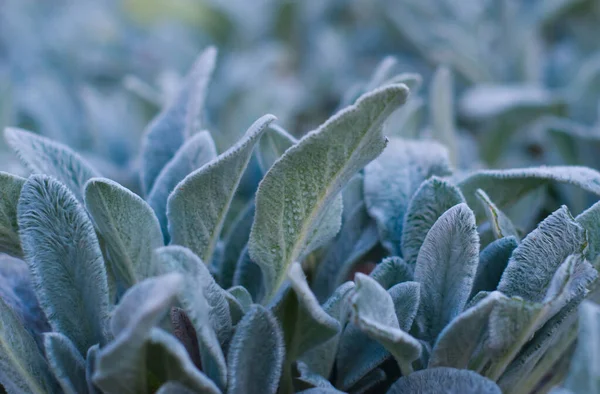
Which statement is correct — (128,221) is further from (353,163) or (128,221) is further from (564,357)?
(564,357)

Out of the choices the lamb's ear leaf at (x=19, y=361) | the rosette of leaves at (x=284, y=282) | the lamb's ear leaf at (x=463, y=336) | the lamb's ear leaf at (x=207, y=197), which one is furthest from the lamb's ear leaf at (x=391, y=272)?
the lamb's ear leaf at (x=19, y=361)

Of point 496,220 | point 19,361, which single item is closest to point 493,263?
point 496,220

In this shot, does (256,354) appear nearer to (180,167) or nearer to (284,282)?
(284,282)

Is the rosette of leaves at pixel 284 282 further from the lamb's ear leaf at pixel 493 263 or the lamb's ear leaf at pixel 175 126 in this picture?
the lamb's ear leaf at pixel 175 126

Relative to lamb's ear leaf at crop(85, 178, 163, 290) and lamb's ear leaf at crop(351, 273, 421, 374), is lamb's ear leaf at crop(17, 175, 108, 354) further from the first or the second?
lamb's ear leaf at crop(351, 273, 421, 374)

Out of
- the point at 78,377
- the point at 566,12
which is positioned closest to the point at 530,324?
the point at 78,377

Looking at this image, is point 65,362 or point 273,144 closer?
point 65,362
